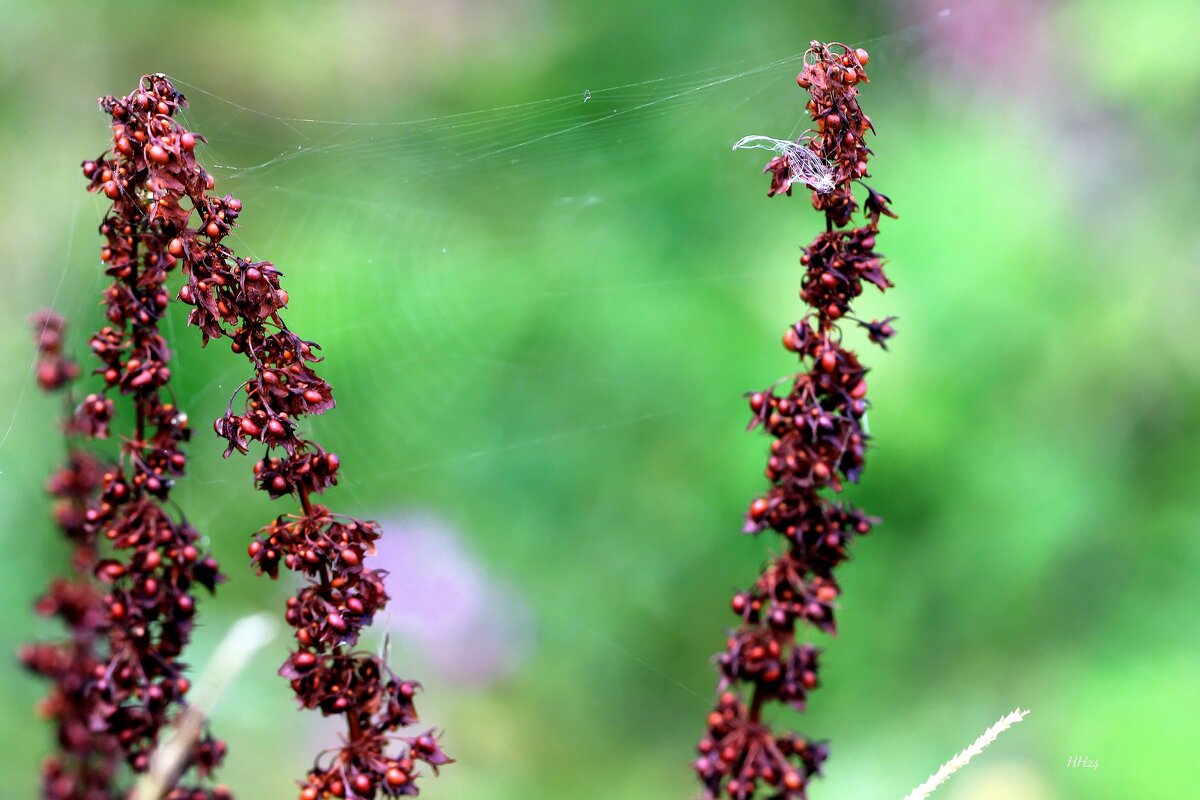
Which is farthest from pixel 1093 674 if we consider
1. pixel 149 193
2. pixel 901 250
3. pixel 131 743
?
pixel 149 193

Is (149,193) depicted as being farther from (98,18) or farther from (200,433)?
(98,18)

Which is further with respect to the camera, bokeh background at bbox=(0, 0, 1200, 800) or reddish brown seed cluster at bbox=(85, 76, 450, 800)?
bokeh background at bbox=(0, 0, 1200, 800)

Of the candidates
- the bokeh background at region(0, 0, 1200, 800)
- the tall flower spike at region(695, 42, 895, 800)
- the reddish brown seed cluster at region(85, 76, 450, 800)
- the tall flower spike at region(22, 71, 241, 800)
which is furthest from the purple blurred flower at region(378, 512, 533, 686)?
the tall flower spike at region(695, 42, 895, 800)

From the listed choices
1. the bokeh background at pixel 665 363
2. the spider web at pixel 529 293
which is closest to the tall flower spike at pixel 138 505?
the bokeh background at pixel 665 363

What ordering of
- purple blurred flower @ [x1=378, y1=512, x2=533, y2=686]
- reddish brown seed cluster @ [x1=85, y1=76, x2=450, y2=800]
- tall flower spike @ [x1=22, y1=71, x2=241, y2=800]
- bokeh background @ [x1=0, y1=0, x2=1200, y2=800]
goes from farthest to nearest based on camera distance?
1. purple blurred flower @ [x1=378, y1=512, x2=533, y2=686]
2. bokeh background @ [x1=0, y1=0, x2=1200, y2=800]
3. tall flower spike @ [x1=22, y1=71, x2=241, y2=800]
4. reddish brown seed cluster @ [x1=85, y1=76, x2=450, y2=800]

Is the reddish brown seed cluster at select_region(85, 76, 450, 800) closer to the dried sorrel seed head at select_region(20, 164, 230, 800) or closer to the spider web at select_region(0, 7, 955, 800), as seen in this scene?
the dried sorrel seed head at select_region(20, 164, 230, 800)

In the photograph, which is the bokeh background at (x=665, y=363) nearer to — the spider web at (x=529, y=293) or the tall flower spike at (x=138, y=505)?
the spider web at (x=529, y=293)
